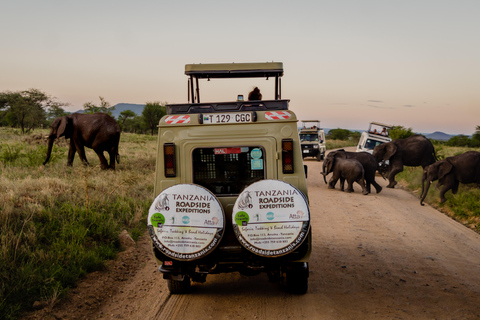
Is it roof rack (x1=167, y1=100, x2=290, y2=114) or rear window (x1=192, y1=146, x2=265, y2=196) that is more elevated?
roof rack (x1=167, y1=100, x2=290, y2=114)

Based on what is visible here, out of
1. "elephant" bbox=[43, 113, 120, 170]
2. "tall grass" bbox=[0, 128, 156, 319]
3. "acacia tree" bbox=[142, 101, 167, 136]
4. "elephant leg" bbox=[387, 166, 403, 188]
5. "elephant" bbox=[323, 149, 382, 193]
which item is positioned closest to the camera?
"tall grass" bbox=[0, 128, 156, 319]

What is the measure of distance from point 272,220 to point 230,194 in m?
0.81

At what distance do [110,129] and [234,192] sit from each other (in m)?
12.5

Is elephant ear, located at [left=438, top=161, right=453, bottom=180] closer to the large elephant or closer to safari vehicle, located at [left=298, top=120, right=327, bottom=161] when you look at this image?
the large elephant

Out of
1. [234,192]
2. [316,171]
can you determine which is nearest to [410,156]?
[316,171]

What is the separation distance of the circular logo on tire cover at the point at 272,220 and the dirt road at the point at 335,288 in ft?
2.93

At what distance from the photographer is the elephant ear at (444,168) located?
13.9 meters

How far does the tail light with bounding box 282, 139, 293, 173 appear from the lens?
532 centimetres

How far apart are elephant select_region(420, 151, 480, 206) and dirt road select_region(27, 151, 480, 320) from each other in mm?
4623

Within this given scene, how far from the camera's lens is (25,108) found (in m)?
46.6

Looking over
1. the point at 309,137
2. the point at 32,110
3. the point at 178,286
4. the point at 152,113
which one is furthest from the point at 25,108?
the point at 178,286

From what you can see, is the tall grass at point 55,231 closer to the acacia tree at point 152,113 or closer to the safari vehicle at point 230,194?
the safari vehicle at point 230,194

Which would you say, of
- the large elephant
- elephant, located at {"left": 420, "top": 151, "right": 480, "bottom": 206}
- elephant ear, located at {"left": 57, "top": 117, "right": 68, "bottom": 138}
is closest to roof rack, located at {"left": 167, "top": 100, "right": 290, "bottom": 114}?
elephant, located at {"left": 420, "top": 151, "right": 480, "bottom": 206}

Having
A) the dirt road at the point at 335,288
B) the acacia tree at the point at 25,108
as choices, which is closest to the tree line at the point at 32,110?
the acacia tree at the point at 25,108
